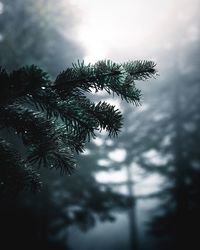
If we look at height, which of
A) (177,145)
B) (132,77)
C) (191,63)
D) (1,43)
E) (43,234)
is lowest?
(43,234)

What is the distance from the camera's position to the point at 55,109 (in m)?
0.98

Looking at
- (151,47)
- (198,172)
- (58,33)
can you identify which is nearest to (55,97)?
(58,33)

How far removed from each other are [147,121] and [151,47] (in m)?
4.49

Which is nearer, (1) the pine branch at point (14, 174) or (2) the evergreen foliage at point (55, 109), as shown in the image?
(2) the evergreen foliage at point (55, 109)

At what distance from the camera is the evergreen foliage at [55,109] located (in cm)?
91

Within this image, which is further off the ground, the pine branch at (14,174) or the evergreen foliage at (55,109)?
the evergreen foliage at (55,109)

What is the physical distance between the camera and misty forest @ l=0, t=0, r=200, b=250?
3.28 feet

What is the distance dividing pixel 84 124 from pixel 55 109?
5.0 inches

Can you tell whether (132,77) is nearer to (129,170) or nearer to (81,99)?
(81,99)

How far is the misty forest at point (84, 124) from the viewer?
100 cm

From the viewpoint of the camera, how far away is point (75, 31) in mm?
11156

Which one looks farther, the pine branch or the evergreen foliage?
the pine branch

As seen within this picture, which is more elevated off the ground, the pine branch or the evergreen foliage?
the evergreen foliage

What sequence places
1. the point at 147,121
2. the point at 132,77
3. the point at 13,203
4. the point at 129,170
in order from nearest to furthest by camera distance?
the point at 132,77, the point at 13,203, the point at 147,121, the point at 129,170
